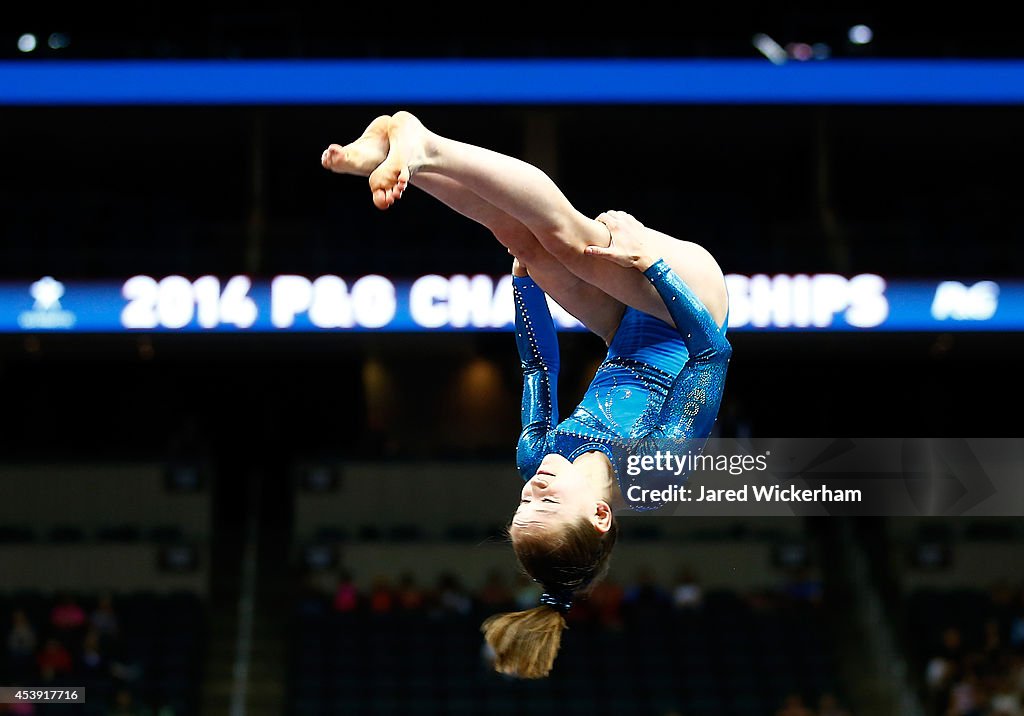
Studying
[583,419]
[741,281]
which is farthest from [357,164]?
[741,281]

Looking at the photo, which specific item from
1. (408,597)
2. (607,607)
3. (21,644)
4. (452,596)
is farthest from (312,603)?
(607,607)

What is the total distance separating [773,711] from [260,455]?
260 inches

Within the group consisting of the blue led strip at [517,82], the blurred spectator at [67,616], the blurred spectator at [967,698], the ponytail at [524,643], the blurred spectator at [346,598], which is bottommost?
the ponytail at [524,643]

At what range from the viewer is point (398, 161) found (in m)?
3.55

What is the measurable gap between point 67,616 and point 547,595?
7958 millimetres

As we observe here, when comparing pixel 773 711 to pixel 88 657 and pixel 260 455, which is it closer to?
pixel 88 657

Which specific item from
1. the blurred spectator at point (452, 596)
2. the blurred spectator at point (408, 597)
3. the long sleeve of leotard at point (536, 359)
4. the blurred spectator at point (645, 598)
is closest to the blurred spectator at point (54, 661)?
the blurred spectator at point (408, 597)

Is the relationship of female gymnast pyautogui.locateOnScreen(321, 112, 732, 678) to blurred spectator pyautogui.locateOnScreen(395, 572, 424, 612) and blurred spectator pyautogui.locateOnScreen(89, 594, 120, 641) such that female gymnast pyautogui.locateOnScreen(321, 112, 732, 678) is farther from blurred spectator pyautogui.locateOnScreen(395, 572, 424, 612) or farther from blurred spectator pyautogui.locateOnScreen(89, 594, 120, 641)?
blurred spectator pyautogui.locateOnScreen(89, 594, 120, 641)

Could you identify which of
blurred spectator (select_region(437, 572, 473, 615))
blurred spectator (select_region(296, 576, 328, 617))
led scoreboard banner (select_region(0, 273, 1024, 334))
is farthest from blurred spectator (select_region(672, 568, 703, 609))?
blurred spectator (select_region(296, 576, 328, 617))

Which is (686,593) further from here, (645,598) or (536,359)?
(536,359)

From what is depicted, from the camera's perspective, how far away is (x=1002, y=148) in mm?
14234

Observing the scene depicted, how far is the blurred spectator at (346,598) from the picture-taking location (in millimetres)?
11242

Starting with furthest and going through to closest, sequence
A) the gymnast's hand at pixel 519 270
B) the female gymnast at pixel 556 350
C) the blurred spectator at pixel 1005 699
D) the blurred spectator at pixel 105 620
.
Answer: the blurred spectator at pixel 105 620, the blurred spectator at pixel 1005 699, the gymnast's hand at pixel 519 270, the female gymnast at pixel 556 350

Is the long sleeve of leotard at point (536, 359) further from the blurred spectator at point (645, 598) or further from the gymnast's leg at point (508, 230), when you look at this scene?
the blurred spectator at point (645, 598)
